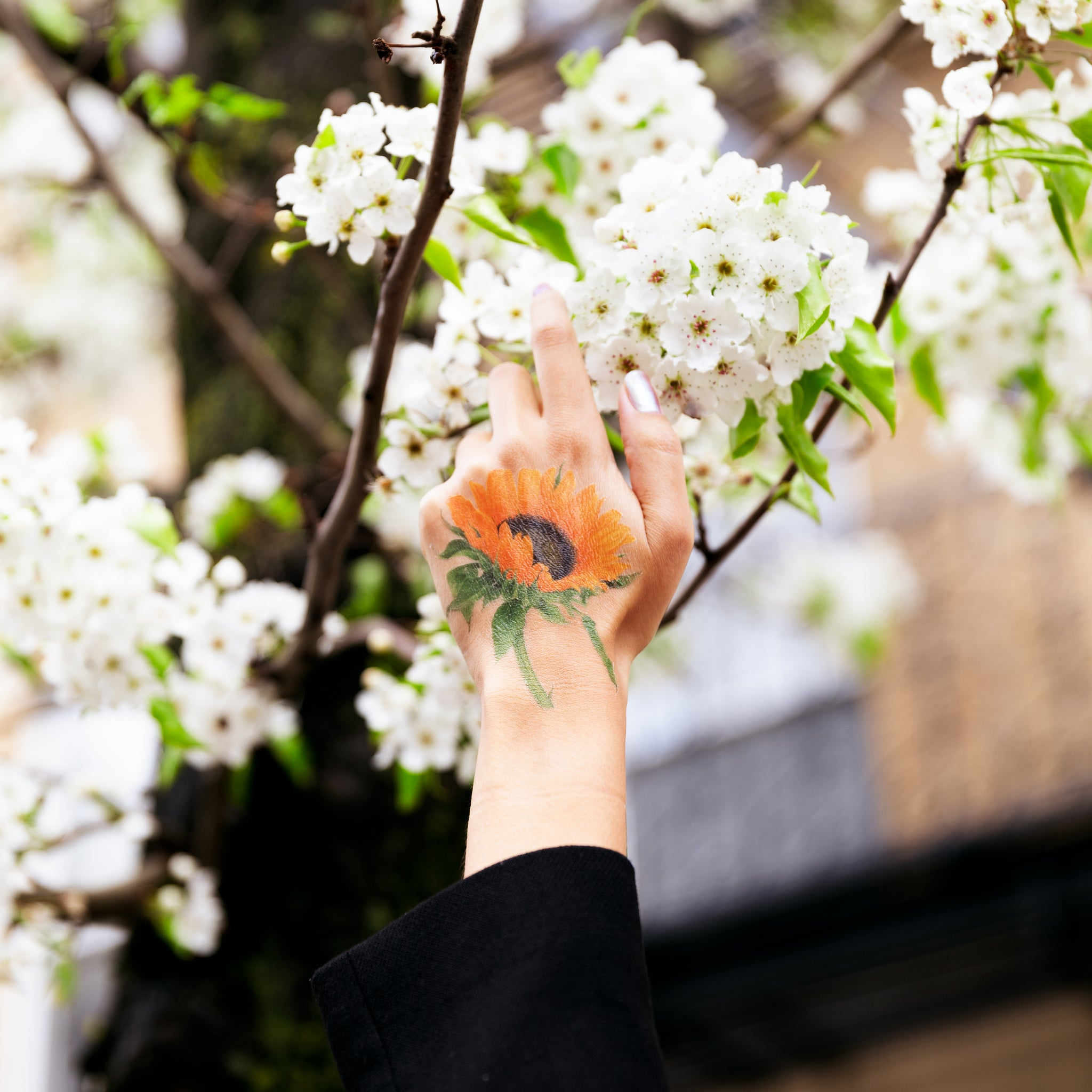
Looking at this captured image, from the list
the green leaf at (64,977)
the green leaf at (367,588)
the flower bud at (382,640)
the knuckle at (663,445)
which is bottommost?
the green leaf at (64,977)

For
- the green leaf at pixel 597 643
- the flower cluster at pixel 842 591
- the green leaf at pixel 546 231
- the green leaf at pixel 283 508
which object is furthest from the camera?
the flower cluster at pixel 842 591

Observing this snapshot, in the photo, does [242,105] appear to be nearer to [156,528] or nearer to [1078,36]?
[156,528]

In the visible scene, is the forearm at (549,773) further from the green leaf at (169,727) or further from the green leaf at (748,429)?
the green leaf at (169,727)

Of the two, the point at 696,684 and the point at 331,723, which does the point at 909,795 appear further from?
the point at 331,723

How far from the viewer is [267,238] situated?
3059mm

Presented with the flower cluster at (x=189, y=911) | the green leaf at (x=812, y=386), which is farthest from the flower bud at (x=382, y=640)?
the green leaf at (x=812, y=386)

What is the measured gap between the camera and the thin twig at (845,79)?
216cm

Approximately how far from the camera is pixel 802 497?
1.50 metres

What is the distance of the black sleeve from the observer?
3.04 feet

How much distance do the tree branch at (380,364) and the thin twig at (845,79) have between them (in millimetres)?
936

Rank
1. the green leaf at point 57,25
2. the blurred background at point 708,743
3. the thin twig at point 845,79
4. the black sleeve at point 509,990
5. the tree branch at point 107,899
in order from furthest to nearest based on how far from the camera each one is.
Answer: the green leaf at point 57,25 < the blurred background at point 708,743 < the thin twig at point 845,79 < the tree branch at point 107,899 < the black sleeve at point 509,990

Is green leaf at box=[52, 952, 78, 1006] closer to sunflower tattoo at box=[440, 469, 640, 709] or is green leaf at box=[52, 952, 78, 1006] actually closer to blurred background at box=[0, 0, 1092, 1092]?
blurred background at box=[0, 0, 1092, 1092]

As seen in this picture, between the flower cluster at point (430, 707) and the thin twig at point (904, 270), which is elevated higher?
the thin twig at point (904, 270)

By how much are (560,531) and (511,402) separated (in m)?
0.17
